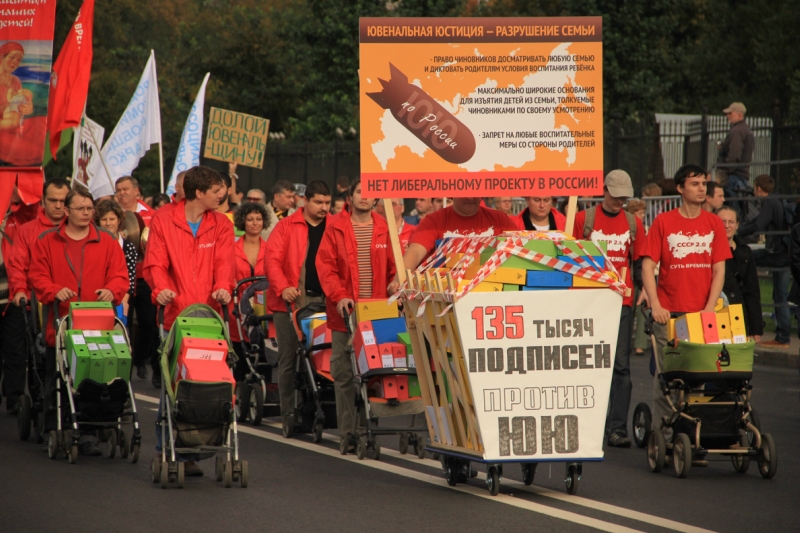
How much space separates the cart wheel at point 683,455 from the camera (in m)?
8.85

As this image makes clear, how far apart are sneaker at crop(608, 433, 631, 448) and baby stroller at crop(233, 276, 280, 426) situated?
10.4 ft

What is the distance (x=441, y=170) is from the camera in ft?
28.8

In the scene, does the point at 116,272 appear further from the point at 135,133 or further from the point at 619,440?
the point at 135,133

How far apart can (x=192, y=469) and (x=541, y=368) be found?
2634 mm

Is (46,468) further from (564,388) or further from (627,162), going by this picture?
(627,162)

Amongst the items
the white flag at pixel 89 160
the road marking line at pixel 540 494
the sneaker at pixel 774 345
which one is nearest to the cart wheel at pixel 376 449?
the road marking line at pixel 540 494

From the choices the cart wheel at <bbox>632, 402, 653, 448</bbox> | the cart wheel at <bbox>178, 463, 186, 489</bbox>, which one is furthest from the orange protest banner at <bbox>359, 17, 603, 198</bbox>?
the cart wheel at <bbox>632, 402, 653, 448</bbox>

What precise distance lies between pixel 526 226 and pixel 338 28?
31.8m

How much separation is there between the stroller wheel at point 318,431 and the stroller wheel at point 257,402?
41.1 inches

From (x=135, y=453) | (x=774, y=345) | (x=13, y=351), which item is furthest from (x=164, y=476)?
(x=774, y=345)

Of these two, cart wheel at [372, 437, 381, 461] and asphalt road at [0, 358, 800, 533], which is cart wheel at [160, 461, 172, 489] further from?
cart wheel at [372, 437, 381, 461]

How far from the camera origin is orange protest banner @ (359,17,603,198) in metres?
8.73

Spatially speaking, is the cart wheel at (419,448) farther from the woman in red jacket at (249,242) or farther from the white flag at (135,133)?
the white flag at (135,133)

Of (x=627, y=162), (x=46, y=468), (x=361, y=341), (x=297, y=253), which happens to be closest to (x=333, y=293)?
(x=361, y=341)
